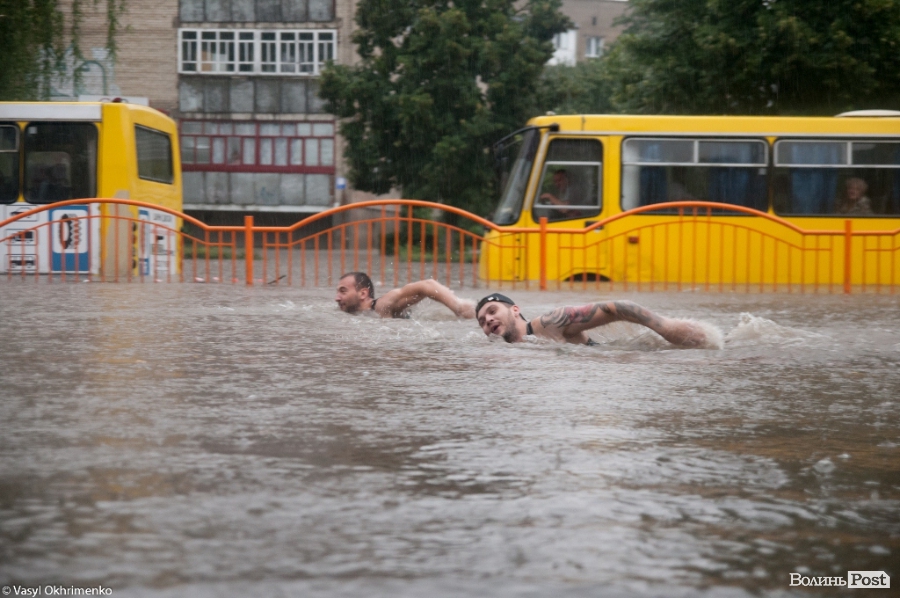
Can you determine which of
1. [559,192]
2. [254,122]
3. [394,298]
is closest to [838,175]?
[559,192]

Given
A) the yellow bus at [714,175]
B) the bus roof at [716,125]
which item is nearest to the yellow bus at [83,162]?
the yellow bus at [714,175]

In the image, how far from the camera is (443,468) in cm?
436

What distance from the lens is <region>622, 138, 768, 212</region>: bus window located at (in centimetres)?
1800

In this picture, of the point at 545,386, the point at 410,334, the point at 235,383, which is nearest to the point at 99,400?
the point at 235,383

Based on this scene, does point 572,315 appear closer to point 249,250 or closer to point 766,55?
point 249,250

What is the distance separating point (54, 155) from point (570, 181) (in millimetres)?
8519

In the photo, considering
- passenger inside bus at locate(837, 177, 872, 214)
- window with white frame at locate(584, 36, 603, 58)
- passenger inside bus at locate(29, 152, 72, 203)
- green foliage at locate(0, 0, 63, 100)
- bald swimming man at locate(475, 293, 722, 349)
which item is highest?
window with white frame at locate(584, 36, 603, 58)

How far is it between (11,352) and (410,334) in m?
3.11

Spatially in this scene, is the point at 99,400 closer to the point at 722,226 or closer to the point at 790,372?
the point at 790,372

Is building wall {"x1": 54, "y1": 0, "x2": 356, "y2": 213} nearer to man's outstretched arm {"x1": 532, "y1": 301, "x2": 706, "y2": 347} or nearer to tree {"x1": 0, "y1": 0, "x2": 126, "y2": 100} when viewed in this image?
tree {"x1": 0, "y1": 0, "x2": 126, "y2": 100}

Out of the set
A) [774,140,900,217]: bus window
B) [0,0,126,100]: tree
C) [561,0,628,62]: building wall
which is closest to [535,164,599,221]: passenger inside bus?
[774,140,900,217]: bus window

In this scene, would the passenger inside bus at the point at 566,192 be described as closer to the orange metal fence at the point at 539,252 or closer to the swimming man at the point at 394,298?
the orange metal fence at the point at 539,252

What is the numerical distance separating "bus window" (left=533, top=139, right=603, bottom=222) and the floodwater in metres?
9.03

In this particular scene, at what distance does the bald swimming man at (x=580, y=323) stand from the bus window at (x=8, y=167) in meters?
13.4
